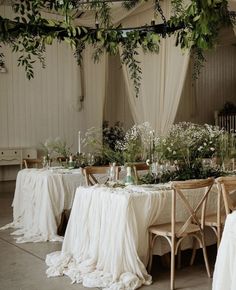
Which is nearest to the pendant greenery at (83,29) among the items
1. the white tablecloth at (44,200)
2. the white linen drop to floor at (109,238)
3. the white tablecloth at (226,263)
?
the white tablecloth at (226,263)

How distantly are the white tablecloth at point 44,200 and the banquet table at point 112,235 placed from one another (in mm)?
1170

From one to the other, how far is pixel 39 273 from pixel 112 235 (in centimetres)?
90

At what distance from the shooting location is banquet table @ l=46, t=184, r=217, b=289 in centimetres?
378

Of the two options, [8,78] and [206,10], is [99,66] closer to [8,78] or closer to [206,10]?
[8,78]

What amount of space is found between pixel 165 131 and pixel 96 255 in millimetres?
4915

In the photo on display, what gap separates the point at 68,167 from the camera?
6547mm

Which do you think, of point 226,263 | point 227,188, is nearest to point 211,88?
point 227,188

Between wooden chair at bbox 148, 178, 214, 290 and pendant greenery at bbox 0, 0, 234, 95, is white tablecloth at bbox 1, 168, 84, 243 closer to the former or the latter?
wooden chair at bbox 148, 178, 214, 290

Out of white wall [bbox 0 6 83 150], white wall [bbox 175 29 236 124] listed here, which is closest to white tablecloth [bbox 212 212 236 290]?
white wall [bbox 0 6 83 150]

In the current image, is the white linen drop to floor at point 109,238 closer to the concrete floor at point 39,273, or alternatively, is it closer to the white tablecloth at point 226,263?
the concrete floor at point 39,273

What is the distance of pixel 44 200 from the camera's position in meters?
5.62

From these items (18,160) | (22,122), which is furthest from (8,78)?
(18,160)

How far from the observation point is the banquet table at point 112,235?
3.78 meters

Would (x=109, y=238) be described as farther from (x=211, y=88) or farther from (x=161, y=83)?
(x=211, y=88)
